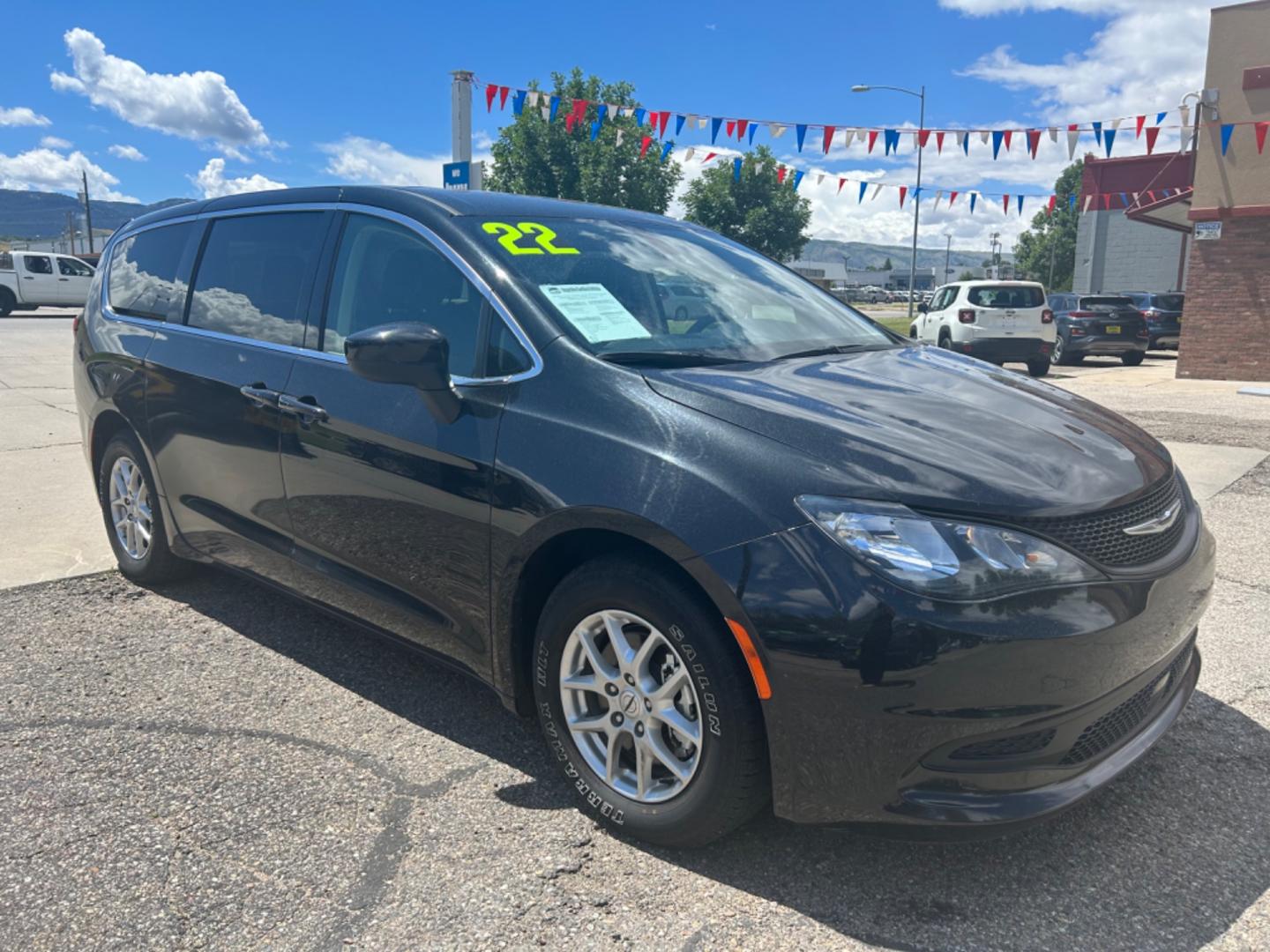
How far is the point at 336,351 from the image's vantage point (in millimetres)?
3174

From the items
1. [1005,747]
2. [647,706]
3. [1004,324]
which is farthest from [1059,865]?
[1004,324]

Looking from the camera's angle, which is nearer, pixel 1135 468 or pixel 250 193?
pixel 1135 468

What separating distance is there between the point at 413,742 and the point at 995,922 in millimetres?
1746

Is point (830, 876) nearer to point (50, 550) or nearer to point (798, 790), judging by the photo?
point (798, 790)

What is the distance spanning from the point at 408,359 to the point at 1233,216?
1652cm

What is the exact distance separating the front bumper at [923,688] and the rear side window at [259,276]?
6.78 ft

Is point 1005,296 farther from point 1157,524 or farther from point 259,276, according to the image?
point 1157,524

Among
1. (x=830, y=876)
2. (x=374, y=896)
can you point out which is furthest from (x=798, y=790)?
(x=374, y=896)

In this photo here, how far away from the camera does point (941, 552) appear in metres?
2.02

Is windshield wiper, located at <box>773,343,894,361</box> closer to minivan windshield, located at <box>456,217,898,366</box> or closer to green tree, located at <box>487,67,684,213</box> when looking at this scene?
minivan windshield, located at <box>456,217,898,366</box>

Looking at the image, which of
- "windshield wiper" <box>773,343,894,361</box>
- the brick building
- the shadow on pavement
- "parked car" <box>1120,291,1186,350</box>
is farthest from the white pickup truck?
the shadow on pavement

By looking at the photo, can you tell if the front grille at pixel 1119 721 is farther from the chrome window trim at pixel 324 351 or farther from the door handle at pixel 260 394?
the door handle at pixel 260 394

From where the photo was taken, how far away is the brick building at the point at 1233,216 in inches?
571

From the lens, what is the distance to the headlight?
199 centimetres
